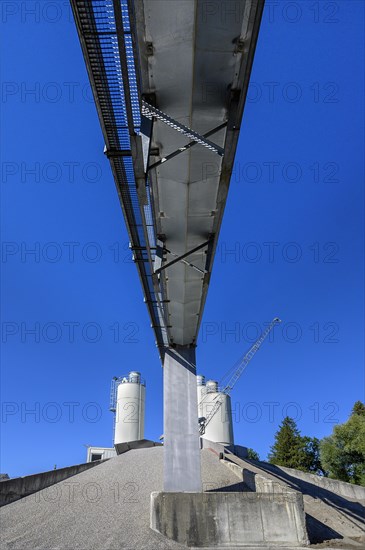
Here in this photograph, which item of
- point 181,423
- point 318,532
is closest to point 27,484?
point 181,423

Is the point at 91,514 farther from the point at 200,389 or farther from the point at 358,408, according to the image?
the point at 358,408

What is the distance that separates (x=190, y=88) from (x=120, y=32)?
1.21 metres

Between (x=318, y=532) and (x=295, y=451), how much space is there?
4465cm

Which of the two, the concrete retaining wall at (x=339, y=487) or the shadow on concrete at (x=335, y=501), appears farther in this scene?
the concrete retaining wall at (x=339, y=487)

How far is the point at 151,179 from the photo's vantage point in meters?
6.40

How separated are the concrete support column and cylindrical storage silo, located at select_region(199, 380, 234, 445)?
33100mm

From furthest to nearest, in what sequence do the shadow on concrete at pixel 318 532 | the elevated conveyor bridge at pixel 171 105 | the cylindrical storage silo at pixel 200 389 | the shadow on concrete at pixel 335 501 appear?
1. the cylindrical storage silo at pixel 200 389
2. the shadow on concrete at pixel 335 501
3. the shadow on concrete at pixel 318 532
4. the elevated conveyor bridge at pixel 171 105

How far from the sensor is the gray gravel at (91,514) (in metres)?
9.51

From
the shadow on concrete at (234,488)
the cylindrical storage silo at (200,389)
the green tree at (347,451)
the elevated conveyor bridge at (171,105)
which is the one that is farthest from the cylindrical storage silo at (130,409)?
the elevated conveyor bridge at (171,105)

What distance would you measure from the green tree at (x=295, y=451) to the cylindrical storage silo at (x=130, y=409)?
23.1 m

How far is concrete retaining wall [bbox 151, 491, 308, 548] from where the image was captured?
33.5 ft

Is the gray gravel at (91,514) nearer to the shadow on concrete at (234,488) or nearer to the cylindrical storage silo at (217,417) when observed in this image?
the shadow on concrete at (234,488)

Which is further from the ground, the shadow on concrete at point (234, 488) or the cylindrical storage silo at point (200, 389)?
the cylindrical storage silo at point (200, 389)

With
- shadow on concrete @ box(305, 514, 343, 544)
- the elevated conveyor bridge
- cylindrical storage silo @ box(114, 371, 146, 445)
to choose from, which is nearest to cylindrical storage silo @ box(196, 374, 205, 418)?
cylindrical storage silo @ box(114, 371, 146, 445)
